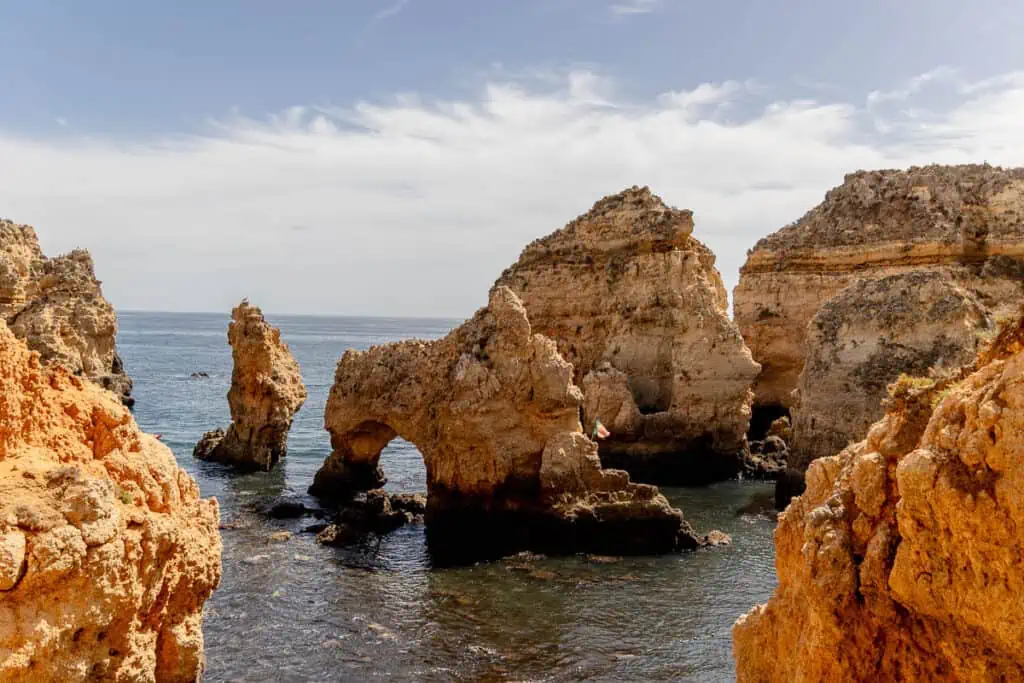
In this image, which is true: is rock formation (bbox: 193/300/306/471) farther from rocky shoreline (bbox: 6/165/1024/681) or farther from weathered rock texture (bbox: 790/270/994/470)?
weathered rock texture (bbox: 790/270/994/470)

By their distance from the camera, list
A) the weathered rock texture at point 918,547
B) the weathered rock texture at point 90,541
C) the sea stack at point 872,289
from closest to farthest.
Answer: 1. the weathered rock texture at point 918,547
2. the weathered rock texture at point 90,541
3. the sea stack at point 872,289

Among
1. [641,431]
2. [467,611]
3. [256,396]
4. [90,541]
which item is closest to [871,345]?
[641,431]

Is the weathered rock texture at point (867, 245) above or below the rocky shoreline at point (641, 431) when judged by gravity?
above

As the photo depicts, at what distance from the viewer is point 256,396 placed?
35.0m

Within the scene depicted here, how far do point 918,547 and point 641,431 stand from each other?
2702 cm

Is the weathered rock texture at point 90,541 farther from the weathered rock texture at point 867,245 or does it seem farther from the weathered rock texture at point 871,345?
the weathered rock texture at point 867,245

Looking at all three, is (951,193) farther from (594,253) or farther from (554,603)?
(554,603)

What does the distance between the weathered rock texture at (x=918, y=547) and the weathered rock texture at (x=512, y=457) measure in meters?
14.5

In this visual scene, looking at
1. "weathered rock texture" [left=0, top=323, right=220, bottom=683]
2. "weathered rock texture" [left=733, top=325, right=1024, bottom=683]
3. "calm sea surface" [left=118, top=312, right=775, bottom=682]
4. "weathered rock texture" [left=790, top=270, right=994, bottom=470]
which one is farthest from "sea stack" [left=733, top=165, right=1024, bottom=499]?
"weathered rock texture" [left=0, top=323, right=220, bottom=683]

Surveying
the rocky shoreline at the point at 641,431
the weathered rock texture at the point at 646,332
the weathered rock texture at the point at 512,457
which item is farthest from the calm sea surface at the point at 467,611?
the weathered rock texture at the point at 646,332

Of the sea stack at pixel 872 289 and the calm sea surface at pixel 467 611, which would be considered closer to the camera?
the calm sea surface at pixel 467 611

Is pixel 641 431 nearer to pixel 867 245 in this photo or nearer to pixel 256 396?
pixel 867 245

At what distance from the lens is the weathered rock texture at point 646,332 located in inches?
1331

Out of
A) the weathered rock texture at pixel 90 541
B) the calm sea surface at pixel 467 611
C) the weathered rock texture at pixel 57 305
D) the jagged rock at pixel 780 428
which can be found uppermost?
the weathered rock texture at pixel 57 305
